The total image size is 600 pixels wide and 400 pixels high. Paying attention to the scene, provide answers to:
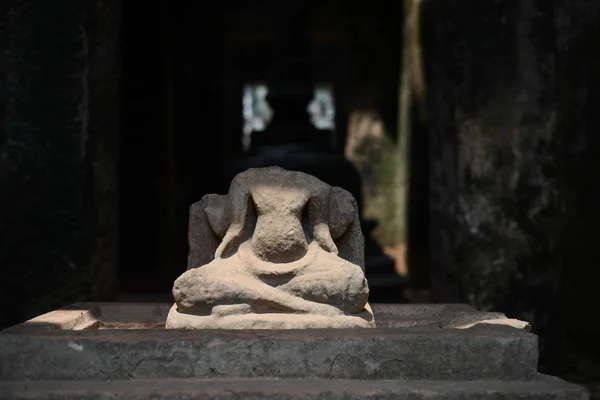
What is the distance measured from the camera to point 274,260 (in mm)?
3750

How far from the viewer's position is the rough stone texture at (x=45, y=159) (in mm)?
5020

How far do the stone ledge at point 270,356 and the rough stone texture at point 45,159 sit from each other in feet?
6.12

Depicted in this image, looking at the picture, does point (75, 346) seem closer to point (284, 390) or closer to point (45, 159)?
point (284, 390)

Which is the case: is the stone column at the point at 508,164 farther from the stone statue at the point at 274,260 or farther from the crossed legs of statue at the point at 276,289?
the crossed legs of statue at the point at 276,289

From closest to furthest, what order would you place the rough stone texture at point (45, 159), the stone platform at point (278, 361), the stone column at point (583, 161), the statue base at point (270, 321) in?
the stone platform at point (278, 361) → the statue base at point (270, 321) → the rough stone texture at point (45, 159) → the stone column at point (583, 161)

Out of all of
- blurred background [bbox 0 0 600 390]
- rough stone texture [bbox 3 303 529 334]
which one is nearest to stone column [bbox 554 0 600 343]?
blurred background [bbox 0 0 600 390]

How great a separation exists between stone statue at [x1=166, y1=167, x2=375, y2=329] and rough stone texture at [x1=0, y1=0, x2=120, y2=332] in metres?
1.31

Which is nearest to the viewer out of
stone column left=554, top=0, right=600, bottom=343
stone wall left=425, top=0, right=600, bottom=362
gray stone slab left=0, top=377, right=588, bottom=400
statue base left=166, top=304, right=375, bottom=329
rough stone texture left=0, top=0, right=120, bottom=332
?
gray stone slab left=0, top=377, right=588, bottom=400

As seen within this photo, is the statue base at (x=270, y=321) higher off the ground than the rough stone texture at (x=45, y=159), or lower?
lower

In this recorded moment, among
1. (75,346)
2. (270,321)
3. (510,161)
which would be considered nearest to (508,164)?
(510,161)

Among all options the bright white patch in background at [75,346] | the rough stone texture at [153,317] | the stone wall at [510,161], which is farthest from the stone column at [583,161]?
the bright white patch in background at [75,346]

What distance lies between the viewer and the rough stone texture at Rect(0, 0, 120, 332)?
5020 mm

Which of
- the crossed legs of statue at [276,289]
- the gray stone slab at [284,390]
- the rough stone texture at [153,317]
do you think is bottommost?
the gray stone slab at [284,390]

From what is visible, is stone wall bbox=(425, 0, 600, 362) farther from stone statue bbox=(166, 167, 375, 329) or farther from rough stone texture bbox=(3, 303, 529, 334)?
stone statue bbox=(166, 167, 375, 329)
